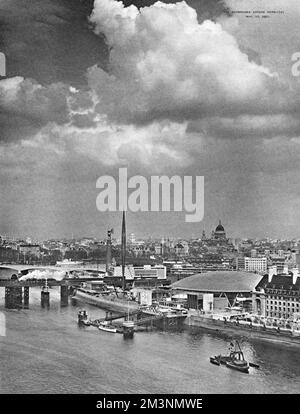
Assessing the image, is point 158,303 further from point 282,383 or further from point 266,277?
point 282,383

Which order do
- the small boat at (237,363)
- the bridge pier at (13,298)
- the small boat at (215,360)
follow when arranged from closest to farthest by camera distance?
1. the small boat at (237,363)
2. the small boat at (215,360)
3. the bridge pier at (13,298)

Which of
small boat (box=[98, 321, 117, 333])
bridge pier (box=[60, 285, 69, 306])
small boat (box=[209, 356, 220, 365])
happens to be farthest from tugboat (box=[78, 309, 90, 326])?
small boat (box=[209, 356, 220, 365])

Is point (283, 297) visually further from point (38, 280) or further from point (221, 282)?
point (38, 280)

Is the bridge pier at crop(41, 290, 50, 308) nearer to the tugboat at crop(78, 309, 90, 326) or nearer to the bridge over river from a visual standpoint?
the bridge over river

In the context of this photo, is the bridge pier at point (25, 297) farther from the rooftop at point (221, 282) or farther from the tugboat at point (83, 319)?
the rooftop at point (221, 282)

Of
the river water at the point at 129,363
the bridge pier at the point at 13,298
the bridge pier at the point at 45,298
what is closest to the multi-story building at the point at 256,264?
the bridge pier at the point at 45,298
